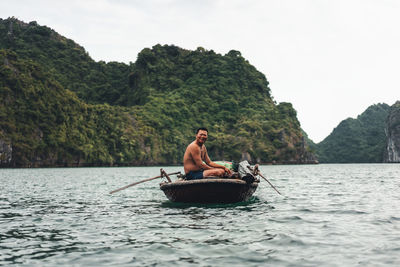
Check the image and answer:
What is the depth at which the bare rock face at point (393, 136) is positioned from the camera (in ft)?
461

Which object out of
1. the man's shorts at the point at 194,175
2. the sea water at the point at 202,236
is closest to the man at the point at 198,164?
the man's shorts at the point at 194,175

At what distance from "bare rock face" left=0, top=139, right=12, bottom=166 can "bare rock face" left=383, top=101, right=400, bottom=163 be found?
129722mm

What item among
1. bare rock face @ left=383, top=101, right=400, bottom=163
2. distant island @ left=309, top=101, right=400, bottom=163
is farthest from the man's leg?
distant island @ left=309, top=101, right=400, bottom=163

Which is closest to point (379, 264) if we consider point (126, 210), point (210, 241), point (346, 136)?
point (210, 241)

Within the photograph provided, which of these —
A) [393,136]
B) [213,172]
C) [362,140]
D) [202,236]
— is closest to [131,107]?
[393,136]

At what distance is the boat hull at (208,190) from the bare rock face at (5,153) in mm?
72504

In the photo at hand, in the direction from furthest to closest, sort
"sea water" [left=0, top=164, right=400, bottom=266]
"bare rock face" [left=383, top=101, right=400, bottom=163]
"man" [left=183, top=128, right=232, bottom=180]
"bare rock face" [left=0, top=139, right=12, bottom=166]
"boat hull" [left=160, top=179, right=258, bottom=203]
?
"bare rock face" [left=383, top=101, right=400, bottom=163]
"bare rock face" [left=0, top=139, right=12, bottom=166]
"man" [left=183, top=128, right=232, bottom=180]
"boat hull" [left=160, top=179, right=258, bottom=203]
"sea water" [left=0, top=164, right=400, bottom=266]

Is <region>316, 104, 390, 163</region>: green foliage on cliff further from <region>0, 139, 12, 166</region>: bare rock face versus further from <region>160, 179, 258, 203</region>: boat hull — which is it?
<region>160, 179, 258, 203</region>: boat hull

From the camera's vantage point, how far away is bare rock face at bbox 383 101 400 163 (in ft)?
461

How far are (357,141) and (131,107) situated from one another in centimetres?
10645

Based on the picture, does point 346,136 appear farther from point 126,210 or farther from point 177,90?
point 126,210

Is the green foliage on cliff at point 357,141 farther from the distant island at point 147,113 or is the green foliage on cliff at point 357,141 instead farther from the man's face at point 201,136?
the man's face at point 201,136

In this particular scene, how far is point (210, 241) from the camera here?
21.5 feet

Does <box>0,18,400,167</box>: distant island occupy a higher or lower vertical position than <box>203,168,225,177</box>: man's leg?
higher
